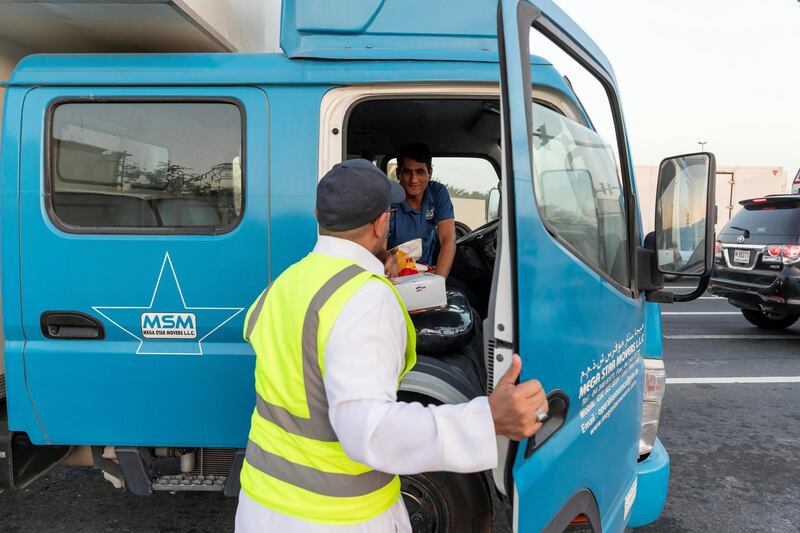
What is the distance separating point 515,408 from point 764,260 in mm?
7636

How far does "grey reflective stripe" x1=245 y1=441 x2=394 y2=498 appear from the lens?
1336 mm

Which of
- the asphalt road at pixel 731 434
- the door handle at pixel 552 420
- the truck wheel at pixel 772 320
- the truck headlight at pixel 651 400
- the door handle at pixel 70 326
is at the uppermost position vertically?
the door handle at pixel 70 326

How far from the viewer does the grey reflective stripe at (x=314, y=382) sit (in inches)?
49.1

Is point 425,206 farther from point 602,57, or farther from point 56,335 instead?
point 56,335

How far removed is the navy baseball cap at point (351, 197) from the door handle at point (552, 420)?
27.1 inches

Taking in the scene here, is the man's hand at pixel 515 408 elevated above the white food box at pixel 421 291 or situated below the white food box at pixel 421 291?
below

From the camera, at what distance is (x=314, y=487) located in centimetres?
133

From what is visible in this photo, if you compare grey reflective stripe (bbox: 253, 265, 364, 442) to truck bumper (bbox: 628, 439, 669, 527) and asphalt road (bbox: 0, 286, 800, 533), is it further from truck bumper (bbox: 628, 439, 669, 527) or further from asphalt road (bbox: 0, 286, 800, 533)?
asphalt road (bbox: 0, 286, 800, 533)

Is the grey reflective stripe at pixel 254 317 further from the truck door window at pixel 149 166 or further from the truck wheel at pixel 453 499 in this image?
the truck wheel at pixel 453 499

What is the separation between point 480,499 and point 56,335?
67.1 inches

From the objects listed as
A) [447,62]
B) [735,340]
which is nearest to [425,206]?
[447,62]

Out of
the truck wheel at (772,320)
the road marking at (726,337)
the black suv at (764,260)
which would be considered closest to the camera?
the black suv at (764,260)

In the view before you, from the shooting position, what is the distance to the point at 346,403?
3.85 ft

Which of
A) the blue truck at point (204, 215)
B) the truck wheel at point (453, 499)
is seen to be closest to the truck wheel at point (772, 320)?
the blue truck at point (204, 215)
